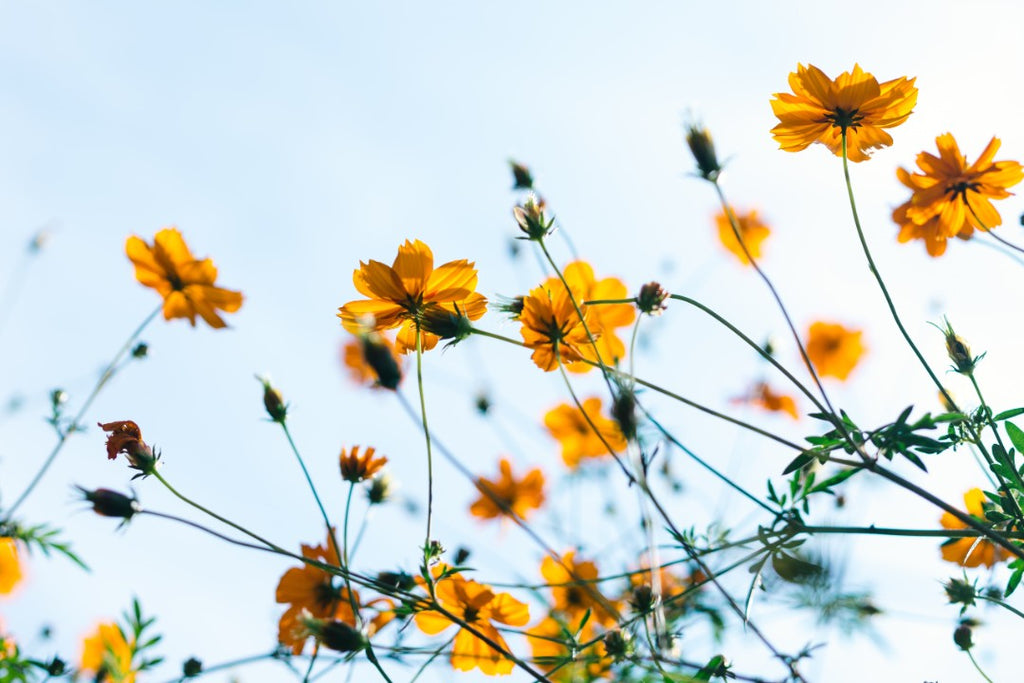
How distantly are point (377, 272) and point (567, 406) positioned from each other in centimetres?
113

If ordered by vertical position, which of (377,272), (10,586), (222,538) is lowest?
(222,538)

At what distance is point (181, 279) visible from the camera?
6.33ft

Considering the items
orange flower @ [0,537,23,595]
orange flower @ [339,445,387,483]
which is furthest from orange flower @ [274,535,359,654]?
orange flower @ [0,537,23,595]

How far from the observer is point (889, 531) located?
36.5 inches

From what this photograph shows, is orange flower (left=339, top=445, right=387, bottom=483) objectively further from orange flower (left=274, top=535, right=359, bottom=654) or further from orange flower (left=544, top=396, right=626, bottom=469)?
orange flower (left=544, top=396, right=626, bottom=469)

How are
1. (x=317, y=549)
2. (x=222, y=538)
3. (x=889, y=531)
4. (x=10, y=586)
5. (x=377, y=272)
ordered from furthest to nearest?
(x=10, y=586) < (x=317, y=549) < (x=377, y=272) < (x=222, y=538) < (x=889, y=531)

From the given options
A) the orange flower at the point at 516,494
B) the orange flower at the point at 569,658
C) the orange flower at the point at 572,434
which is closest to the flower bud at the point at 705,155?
the orange flower at the point at 569,658

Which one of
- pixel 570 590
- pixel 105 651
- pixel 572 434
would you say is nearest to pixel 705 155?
pixel 570 590

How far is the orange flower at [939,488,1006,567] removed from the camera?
119 cm

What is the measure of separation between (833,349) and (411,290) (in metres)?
1.98

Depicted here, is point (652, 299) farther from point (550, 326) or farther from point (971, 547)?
point (971, 547)

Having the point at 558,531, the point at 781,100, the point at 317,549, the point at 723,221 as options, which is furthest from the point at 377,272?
the point at 723,221

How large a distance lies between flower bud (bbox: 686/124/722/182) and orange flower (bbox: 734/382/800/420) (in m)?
1.09

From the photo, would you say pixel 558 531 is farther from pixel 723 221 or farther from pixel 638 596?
pixel 723 221
